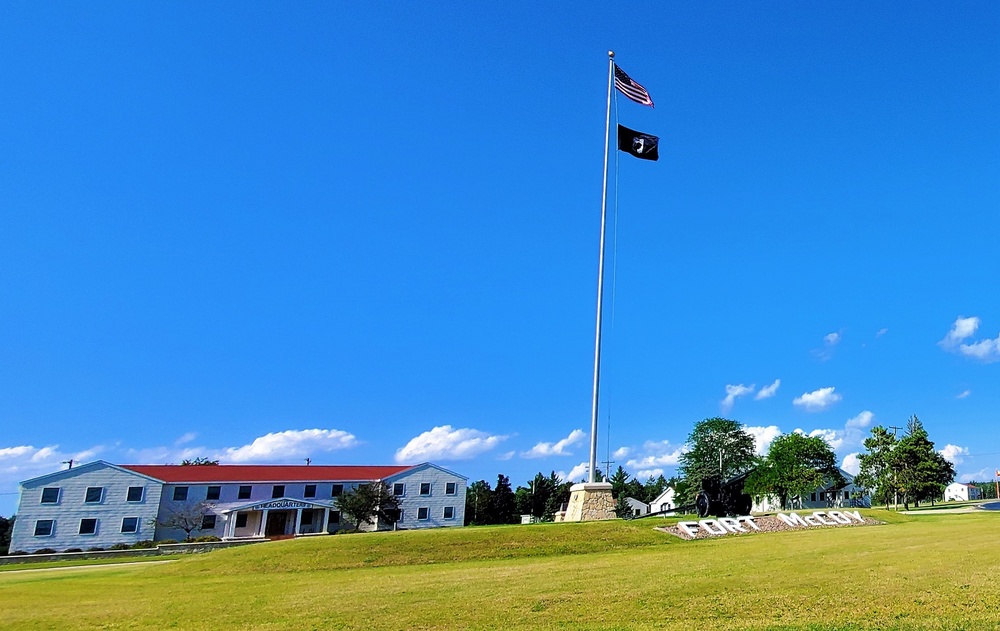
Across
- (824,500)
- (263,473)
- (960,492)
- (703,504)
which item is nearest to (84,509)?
(263,473)

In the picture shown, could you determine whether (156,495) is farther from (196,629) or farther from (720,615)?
(720,615)

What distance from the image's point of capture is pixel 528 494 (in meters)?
82.8

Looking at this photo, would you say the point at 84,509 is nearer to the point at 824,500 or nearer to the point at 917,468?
the point at 917,468

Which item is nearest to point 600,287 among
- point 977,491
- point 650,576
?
point 650,576

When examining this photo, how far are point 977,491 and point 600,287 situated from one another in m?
181

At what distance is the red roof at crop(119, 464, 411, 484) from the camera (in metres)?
55.5

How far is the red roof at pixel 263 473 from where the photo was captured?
55531 mm

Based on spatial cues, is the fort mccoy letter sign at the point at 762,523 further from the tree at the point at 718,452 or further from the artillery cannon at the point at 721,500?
the tree at the point at 718,452

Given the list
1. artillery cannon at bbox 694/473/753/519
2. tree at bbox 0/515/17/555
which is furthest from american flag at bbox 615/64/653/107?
tree at bbox 0/515/17/555

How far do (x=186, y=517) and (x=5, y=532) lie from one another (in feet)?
80.0

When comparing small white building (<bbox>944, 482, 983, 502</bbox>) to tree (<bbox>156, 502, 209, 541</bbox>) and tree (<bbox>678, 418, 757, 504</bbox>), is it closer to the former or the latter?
tree (<bbox>678, 418, 757, 504</bbox>)

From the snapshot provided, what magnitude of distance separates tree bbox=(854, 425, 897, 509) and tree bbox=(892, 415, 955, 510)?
1.96ft

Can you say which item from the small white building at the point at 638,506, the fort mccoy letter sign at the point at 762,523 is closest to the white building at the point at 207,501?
the small white building at the point at 638,506

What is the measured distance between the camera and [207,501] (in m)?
54.6
